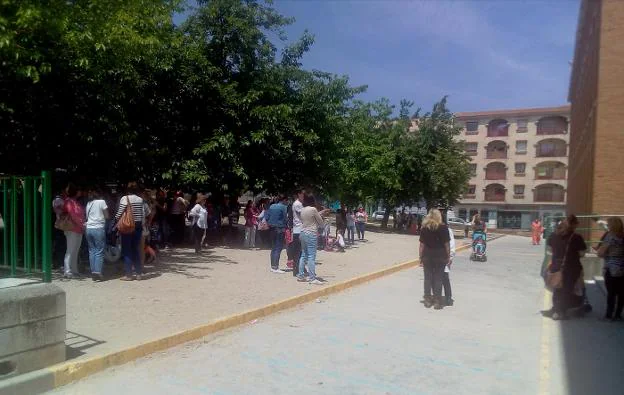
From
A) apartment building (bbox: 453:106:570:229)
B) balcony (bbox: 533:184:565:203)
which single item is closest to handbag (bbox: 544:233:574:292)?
apartment building (bbox: 453:106:570:229)

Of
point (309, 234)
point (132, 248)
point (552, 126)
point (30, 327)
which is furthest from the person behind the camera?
point (552, 126)

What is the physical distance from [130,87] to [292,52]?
247 inches

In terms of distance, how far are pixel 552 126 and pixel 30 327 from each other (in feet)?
226

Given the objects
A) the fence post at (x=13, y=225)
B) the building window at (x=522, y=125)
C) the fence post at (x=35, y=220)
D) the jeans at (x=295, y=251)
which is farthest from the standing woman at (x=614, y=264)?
the building window at (x=522, y=125)

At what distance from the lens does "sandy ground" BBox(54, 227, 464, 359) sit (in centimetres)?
626

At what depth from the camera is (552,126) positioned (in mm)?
65250

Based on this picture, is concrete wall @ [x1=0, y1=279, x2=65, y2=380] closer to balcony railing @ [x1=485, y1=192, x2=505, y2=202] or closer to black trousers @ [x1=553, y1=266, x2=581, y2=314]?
black trousers @ [x1=553, y1=266, x2=581, y2=314]

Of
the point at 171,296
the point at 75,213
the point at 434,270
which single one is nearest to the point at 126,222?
the point at 75,213

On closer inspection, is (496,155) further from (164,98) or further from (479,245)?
(164,98)

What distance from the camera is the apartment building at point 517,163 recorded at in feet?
215

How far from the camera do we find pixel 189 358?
589cm

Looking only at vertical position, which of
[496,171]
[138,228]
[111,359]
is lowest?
[111,359]

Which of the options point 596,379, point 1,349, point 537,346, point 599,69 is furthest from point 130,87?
point 599,69

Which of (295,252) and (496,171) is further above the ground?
(496,171)
